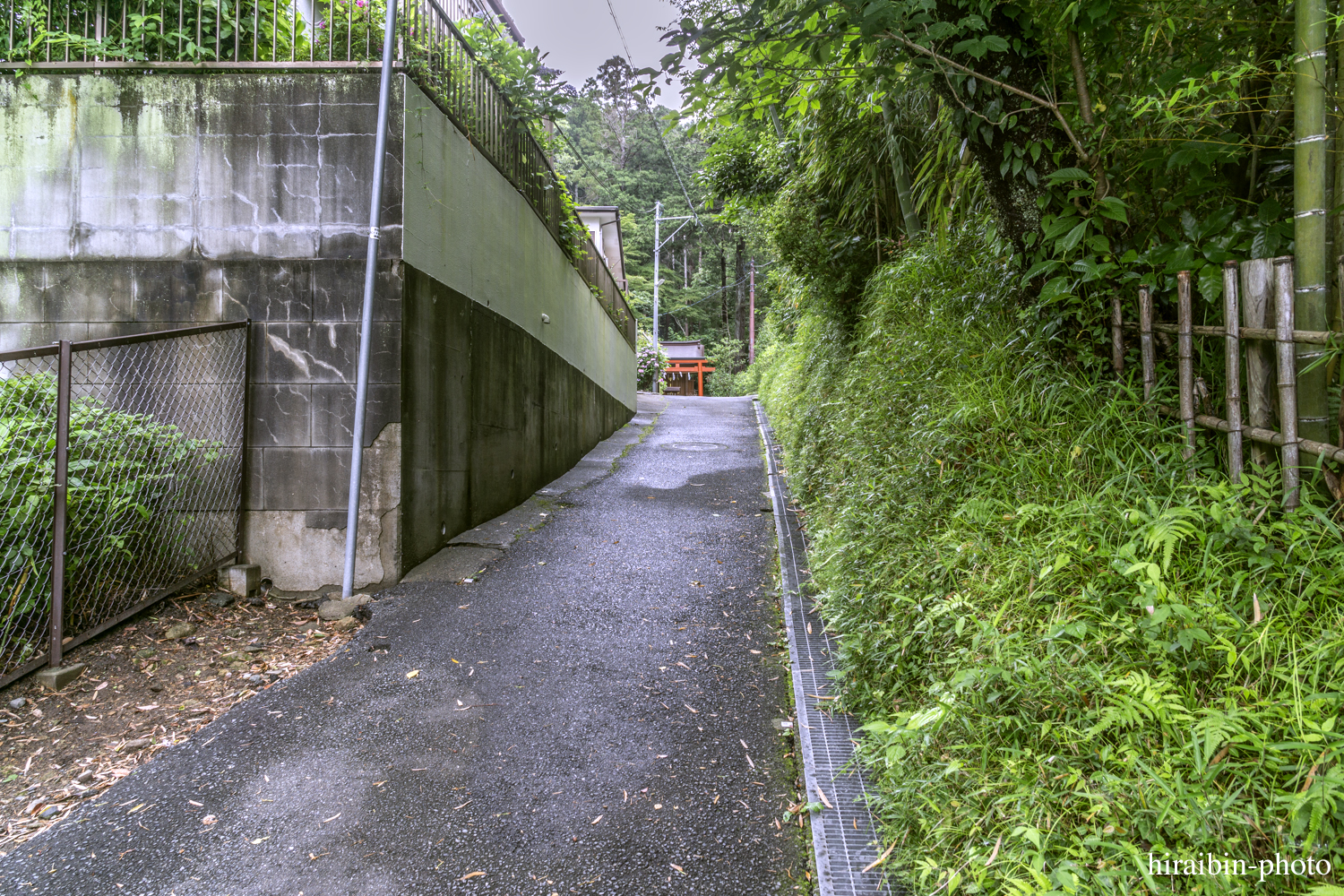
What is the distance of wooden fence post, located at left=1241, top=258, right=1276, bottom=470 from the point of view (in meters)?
2.25

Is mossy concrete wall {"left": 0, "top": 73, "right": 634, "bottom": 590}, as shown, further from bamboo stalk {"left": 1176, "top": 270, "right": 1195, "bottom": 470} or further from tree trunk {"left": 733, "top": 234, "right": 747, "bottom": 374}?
tree trunk {"left": 733, "top": 234, "right": 747, "bottom": 374}

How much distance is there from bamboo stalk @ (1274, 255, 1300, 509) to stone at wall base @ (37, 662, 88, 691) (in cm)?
523

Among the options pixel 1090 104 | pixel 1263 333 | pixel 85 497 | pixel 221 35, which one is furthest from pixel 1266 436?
pixel 221 35

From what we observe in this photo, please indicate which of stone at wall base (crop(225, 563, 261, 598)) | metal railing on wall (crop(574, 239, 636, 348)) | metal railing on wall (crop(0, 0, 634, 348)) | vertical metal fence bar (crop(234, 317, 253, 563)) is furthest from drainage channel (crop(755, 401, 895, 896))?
metal railing on wall (crop(574, 239, 636, 348))

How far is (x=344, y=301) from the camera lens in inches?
179

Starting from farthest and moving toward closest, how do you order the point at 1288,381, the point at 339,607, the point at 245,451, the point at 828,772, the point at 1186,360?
the point at 245,451 < the point at 339,607 < the point at 828,772 < the point at 1186,360 < the point at 1288,381

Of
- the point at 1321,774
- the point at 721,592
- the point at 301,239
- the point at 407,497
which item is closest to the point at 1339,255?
the point at 1321,774

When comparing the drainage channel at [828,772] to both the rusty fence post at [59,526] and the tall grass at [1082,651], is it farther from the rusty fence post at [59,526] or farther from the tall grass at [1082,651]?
the rusty fence post at [59,526]

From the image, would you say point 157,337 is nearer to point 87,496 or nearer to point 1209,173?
point 87,496

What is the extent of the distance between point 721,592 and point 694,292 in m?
36.3

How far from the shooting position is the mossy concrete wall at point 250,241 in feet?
14.9

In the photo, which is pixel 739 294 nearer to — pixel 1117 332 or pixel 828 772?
pixel 1117 332

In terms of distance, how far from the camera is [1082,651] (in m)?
1.98

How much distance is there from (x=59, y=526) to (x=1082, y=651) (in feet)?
14.9
